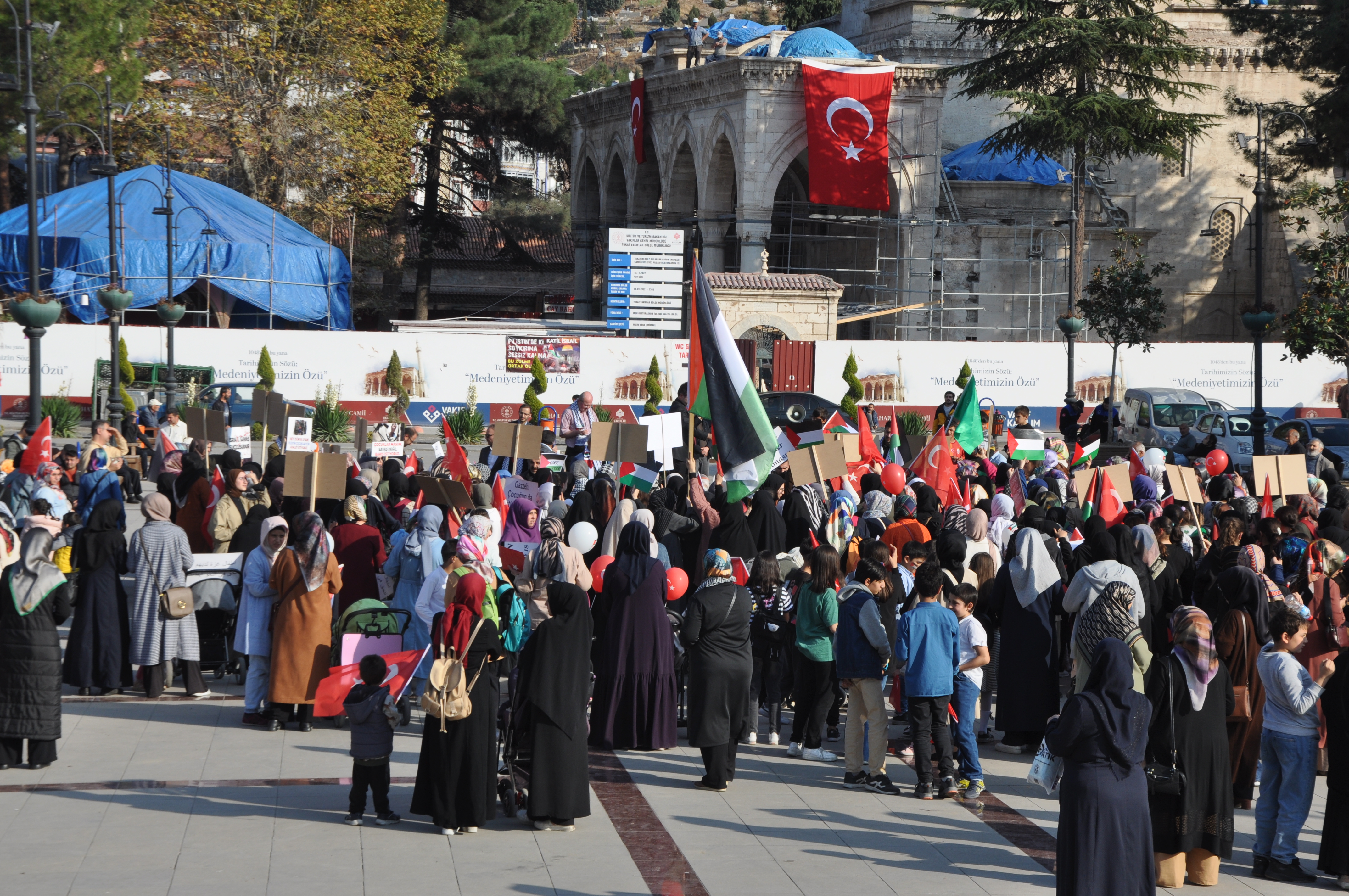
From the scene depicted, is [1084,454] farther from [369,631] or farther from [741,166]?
[741,166]

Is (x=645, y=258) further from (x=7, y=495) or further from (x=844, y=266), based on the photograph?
(x=7, y=495)

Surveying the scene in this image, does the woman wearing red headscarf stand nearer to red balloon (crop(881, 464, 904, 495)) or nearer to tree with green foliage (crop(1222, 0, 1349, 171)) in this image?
red balloon (crop(881, 464, 904, 495))

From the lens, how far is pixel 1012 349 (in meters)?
32.6

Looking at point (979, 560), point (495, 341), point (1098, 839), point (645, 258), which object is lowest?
point (1098, 839)

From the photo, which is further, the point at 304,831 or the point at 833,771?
the point at 833,771

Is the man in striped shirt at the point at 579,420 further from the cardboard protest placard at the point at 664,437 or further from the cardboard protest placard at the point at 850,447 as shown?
the cardboard protest placard at the point at 664,437

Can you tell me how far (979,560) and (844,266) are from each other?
3765 cm

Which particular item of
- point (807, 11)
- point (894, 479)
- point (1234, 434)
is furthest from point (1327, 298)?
point (807, 11)

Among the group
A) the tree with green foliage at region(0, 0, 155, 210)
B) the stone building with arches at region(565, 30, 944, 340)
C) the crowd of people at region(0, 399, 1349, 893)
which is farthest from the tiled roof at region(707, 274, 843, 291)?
the crowd of people at region(0, 399, 1349, 893)

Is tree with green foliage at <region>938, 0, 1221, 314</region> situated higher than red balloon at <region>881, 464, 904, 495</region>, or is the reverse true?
tree with green foliage at <region>938, 0, 1221, 314</region>

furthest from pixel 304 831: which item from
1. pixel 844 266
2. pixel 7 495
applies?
pixel 844 266

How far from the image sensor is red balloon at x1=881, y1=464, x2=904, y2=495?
42.6 feet

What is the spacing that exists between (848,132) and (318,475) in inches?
1141

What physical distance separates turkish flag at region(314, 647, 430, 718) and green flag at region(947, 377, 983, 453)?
29.7 ft
